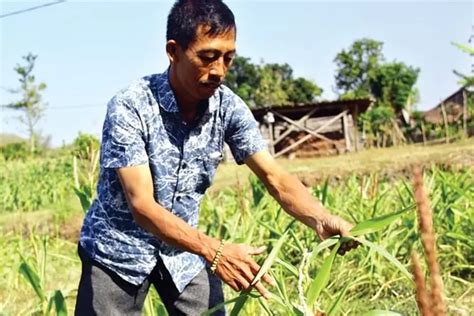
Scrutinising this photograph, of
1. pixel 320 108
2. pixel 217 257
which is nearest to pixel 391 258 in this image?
pixel 217 257

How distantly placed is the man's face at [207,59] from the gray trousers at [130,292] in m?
0.61

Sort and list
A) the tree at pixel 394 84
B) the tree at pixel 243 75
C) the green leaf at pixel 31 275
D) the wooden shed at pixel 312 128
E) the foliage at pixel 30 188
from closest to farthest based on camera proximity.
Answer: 1. the green leaf at pixel 31 275
2. the foliage at pixel 30 188
3. the wooden shed at pixel 312 128
4. the tree at pixel 394 84
5. the tree at pixel 243 75

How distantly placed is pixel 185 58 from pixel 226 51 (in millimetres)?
110

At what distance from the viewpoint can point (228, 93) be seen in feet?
7.23

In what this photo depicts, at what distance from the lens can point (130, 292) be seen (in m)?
2.24

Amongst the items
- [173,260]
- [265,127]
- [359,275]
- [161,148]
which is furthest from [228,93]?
[265,127]

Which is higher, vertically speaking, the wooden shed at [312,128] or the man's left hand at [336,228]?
the wooden shed at [312,128]

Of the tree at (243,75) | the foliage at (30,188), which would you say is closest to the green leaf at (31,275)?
the foliage at (30,188)

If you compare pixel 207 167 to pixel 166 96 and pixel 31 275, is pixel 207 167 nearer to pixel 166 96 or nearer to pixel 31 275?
pixel 166 96

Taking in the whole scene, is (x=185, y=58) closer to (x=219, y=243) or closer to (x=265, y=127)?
(x=219, y=243)

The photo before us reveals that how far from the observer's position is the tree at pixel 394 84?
1622 inches

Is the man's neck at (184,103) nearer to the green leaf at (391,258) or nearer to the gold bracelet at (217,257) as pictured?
the gold bracelet at (217,257)

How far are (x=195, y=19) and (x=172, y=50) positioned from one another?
0.39 ft

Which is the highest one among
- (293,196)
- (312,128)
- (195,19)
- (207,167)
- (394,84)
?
(394,84)
